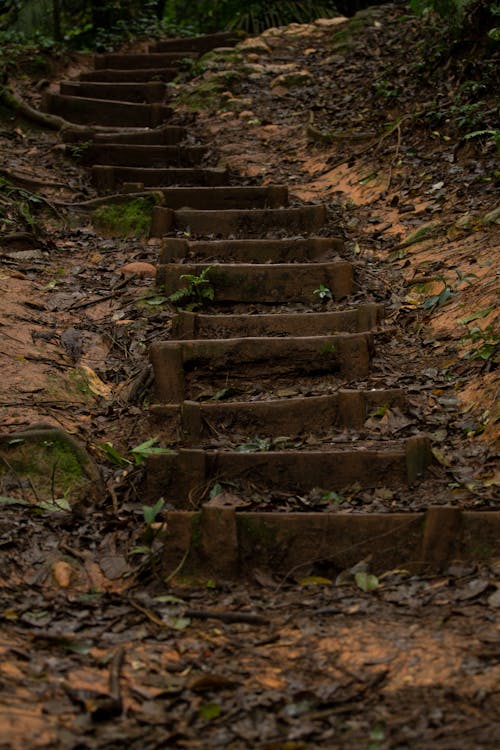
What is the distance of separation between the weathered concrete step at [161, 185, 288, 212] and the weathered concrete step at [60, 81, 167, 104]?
335 centimetres

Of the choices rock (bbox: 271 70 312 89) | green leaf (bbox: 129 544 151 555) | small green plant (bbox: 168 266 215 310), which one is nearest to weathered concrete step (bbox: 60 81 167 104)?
rock (bbox: 271 70 312 89)

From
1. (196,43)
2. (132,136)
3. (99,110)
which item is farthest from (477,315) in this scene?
(196,43)

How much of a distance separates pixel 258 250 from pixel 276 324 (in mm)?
1167

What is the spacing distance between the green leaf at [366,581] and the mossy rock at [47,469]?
143 cm

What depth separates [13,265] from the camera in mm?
6590

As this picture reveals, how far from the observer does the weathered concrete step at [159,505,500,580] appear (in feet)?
12.1

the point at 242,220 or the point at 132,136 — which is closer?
the point at 242,220

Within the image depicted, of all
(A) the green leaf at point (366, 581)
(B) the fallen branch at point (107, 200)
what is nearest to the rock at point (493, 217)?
(B) the fallen branch at point (107, 200)

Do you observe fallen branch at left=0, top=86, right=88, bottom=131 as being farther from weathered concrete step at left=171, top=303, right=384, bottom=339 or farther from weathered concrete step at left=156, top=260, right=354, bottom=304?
weathered concrete step at left=171, top=303, right=384, bottom=339

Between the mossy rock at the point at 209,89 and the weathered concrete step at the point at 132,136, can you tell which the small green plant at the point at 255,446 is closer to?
the weathered concrete step at the point at 132,136

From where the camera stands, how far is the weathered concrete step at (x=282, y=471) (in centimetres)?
430

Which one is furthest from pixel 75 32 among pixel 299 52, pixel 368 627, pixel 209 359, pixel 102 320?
pixel 368 627

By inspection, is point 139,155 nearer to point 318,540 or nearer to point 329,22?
point 329,22

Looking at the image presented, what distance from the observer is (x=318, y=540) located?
3820 mm
